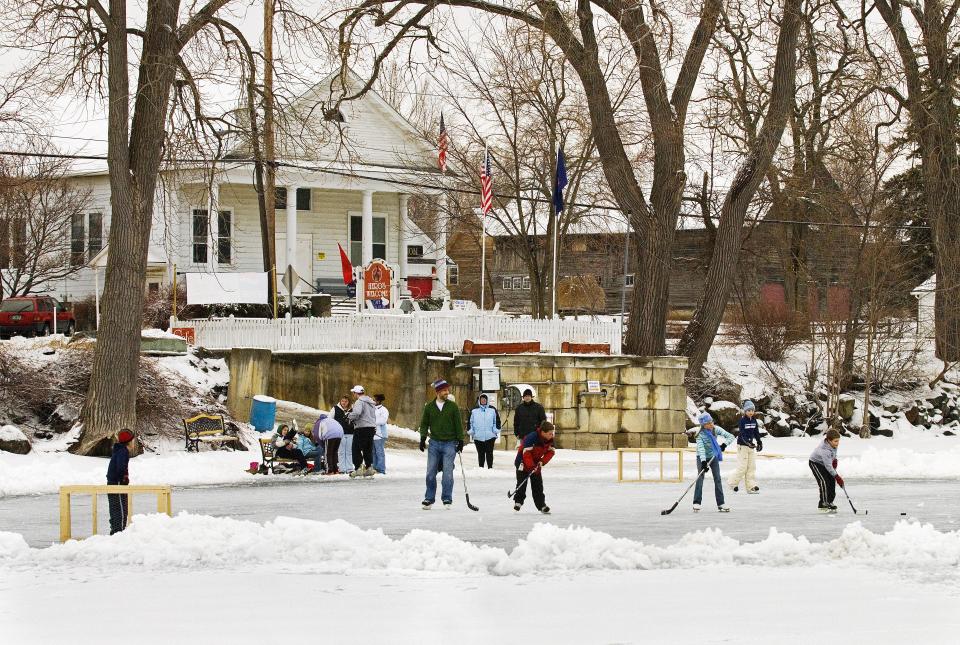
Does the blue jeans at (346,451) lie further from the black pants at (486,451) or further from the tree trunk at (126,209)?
the tree trunk at (126,209)

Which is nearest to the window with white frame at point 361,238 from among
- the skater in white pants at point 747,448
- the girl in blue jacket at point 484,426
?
the girl in blue jacket at point 484,426

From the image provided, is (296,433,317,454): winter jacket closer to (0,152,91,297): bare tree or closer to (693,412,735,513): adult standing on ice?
(693,412,735,513): adult standing on ice

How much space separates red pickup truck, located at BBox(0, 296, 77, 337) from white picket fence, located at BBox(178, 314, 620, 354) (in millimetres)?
9679

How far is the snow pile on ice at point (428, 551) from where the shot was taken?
42.1 ft

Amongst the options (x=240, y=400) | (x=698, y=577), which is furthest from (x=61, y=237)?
(x=698, y=577)

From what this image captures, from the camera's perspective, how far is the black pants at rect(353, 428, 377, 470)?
23.0m

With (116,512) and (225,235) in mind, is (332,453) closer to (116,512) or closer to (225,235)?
(116,512)

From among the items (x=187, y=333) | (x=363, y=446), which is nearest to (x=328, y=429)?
(x=363, y=446)

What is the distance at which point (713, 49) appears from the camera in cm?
3834

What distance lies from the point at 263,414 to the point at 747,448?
11.5 metres

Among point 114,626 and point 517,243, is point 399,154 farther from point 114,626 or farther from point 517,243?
point 114,626

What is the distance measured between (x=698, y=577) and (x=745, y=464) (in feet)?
27.5

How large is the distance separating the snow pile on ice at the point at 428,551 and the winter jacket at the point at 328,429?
359 inches

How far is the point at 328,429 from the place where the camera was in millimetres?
23000
